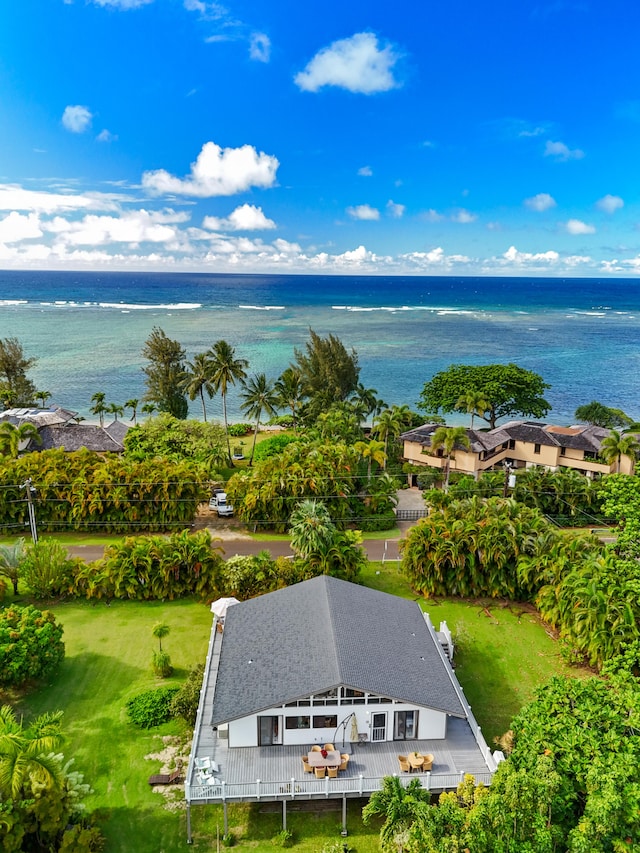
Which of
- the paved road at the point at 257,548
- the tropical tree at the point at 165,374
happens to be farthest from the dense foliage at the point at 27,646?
the tropical tree at the point at 165,374

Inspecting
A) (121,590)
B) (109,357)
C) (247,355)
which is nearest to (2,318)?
(109,357)

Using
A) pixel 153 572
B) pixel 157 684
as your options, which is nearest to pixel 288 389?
pixel 153 572

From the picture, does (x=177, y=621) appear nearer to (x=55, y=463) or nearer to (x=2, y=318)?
(x=55, y=463)

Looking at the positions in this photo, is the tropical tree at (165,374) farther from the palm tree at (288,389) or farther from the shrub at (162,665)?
the shrub at (162,665)

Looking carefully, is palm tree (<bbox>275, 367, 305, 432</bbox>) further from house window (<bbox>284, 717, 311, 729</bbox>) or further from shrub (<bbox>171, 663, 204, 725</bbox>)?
house window (<bbox>284, 717, 311, 729</bbox>)

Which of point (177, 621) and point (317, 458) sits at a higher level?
point (317, 458)

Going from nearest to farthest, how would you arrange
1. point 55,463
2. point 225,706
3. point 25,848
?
point 25,848
point 225,706
point 55,463

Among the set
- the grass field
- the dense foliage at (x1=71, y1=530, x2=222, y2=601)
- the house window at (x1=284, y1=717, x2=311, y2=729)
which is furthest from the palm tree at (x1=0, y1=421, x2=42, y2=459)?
the house window at (x1=284, y1=717, x2=311, y2=729)
